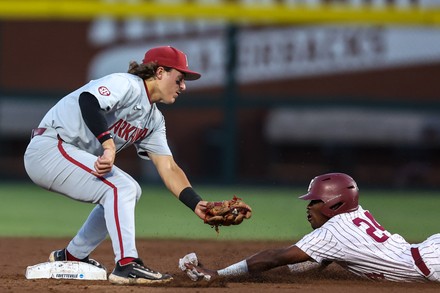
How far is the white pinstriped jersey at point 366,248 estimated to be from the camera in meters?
5.25

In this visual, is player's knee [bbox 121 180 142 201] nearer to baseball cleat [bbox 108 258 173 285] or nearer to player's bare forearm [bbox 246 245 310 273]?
baseball cleat [bbox 108 258 173 285]

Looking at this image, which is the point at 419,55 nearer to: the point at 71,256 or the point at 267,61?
the point at 267,61

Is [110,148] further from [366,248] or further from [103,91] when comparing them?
[366,248]

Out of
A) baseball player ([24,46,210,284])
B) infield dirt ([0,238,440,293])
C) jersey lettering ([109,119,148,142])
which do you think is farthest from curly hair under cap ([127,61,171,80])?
infield dirt ([0,238,440,293])

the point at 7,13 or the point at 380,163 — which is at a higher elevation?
the point at 7,13

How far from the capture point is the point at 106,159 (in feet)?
16.4

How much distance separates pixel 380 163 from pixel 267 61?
8.63 feet

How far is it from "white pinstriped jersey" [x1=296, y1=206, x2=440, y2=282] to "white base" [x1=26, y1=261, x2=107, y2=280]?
122 centimetres

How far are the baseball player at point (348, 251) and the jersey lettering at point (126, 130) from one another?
82cm


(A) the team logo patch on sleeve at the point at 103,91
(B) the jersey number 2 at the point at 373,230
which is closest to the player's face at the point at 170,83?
(A) the team logo patch on sleeve at the point at 103,91

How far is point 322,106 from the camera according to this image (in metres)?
14.5

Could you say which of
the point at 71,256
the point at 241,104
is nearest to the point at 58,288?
the point at 71,256

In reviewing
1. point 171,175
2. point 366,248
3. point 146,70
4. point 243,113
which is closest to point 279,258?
point 366,248

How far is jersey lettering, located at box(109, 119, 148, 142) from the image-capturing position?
17.8ft
